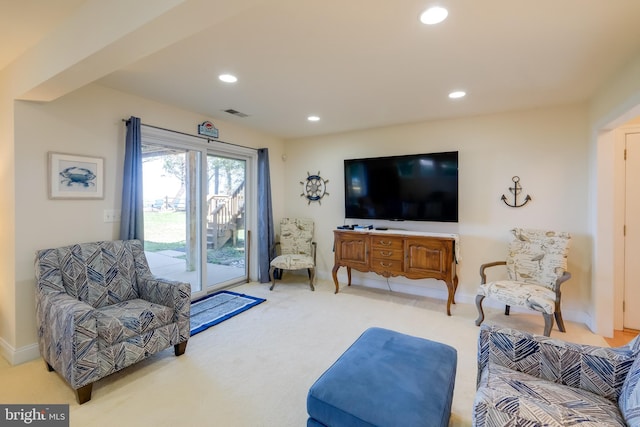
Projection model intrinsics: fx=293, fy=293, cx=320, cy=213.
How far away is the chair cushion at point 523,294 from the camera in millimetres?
2740

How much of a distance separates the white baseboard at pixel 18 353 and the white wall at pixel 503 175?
148 inches

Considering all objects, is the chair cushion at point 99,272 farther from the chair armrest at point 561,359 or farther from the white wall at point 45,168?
the chair armrest at point 561,359

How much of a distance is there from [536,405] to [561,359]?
420 millimetres

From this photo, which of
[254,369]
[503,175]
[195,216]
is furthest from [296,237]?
[503,175]

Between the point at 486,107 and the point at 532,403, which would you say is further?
the point at 486,107

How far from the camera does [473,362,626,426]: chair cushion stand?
116cm

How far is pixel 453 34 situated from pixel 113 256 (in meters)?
3.30

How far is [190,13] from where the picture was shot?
4.15ft

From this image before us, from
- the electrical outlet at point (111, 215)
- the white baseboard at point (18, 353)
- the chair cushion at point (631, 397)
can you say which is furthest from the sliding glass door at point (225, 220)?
the chair cushion at point (631, 397)

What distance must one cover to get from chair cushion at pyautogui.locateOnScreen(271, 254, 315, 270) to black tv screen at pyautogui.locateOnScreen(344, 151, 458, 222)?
95 cm

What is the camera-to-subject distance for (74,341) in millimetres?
1891

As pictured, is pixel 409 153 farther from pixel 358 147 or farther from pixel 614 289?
pixel 614 289

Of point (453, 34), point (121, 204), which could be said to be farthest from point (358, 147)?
point (121, 204)

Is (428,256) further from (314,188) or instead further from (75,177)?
(75,177)
